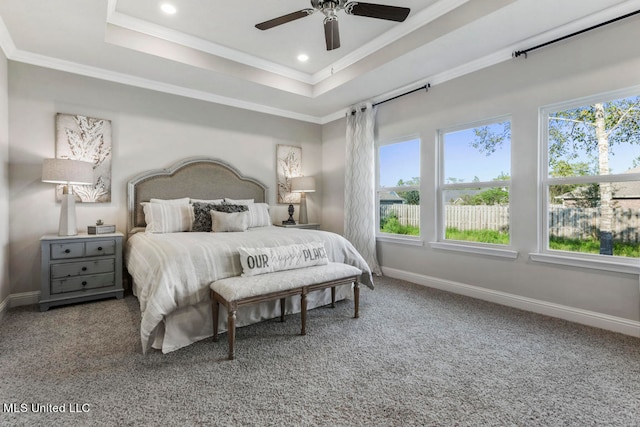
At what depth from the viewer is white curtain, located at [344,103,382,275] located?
4430 millimetres

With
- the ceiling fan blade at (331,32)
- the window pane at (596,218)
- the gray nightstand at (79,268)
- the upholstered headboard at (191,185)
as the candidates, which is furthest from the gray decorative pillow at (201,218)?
the window pane at (596,218)

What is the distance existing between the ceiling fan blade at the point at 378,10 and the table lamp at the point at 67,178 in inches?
118

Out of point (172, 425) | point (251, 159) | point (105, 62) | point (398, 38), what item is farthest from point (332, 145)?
point (172, 425)

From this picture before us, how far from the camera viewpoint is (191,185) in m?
4.10

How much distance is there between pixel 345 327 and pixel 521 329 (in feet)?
4.82

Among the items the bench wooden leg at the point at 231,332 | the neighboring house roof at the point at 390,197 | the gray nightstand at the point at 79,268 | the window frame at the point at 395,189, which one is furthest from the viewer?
the neighboring house roof at the point at 390,197

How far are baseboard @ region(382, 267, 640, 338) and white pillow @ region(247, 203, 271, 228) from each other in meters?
2.08

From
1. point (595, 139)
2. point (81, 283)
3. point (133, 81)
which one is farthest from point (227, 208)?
point (595, 139)

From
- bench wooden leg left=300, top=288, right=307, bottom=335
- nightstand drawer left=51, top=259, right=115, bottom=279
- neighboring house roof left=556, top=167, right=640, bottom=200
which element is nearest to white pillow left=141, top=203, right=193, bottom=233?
nightstand drawer left=51, top=259, right=115, bottom=279

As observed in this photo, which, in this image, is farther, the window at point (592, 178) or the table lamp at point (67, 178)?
the table lamp at point (67, 178)

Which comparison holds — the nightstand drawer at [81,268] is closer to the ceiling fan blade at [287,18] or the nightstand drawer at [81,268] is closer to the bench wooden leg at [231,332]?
the bench wooden leg at [231,332]

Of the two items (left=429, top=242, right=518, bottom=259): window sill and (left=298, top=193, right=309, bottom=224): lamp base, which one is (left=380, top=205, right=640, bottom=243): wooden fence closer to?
(left=429, top=242, right=518, bottom=259): window sill

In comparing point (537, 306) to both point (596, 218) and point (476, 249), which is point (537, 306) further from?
point (596, 218)

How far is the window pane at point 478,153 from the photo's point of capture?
10.8 ft
